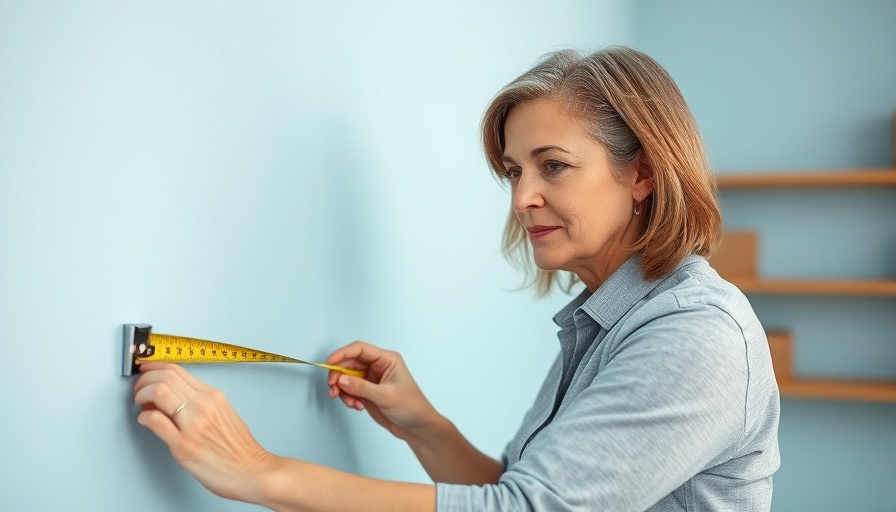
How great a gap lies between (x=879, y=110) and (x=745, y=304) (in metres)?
2.98

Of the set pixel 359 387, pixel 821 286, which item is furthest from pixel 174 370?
pixel 821 286

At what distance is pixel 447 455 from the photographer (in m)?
1.69

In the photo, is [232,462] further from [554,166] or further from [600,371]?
[554,166]

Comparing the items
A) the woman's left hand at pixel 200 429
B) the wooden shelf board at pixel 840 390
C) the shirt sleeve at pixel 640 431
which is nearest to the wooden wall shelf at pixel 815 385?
the wooden shelf board at pixel 840 390

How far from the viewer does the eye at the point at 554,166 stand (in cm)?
146

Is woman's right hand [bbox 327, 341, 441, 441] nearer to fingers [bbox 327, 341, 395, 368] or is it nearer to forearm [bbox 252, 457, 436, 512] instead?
fingers [bbox 327, 341, 395, 368]

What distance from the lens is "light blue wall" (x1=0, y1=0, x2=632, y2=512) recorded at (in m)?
0.95

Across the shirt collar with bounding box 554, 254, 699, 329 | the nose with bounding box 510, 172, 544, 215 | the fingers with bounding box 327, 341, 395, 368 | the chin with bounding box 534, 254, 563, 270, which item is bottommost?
the fingers with bounding box 327, 341, 395, 368

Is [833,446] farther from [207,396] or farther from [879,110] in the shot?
[207,396]

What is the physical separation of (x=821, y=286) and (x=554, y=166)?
2.52m

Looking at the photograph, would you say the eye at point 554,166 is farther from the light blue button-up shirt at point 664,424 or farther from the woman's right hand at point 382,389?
the woman's right hand at point 382,389

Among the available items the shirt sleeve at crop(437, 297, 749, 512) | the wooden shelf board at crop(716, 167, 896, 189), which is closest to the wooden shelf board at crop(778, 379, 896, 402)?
the wooden shelf board at crop(716, 167, 896, 189)

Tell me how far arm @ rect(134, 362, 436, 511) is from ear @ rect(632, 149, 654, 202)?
0.65m

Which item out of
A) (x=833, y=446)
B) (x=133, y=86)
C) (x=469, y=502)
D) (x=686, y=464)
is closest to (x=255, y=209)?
(x=133, y=86)
